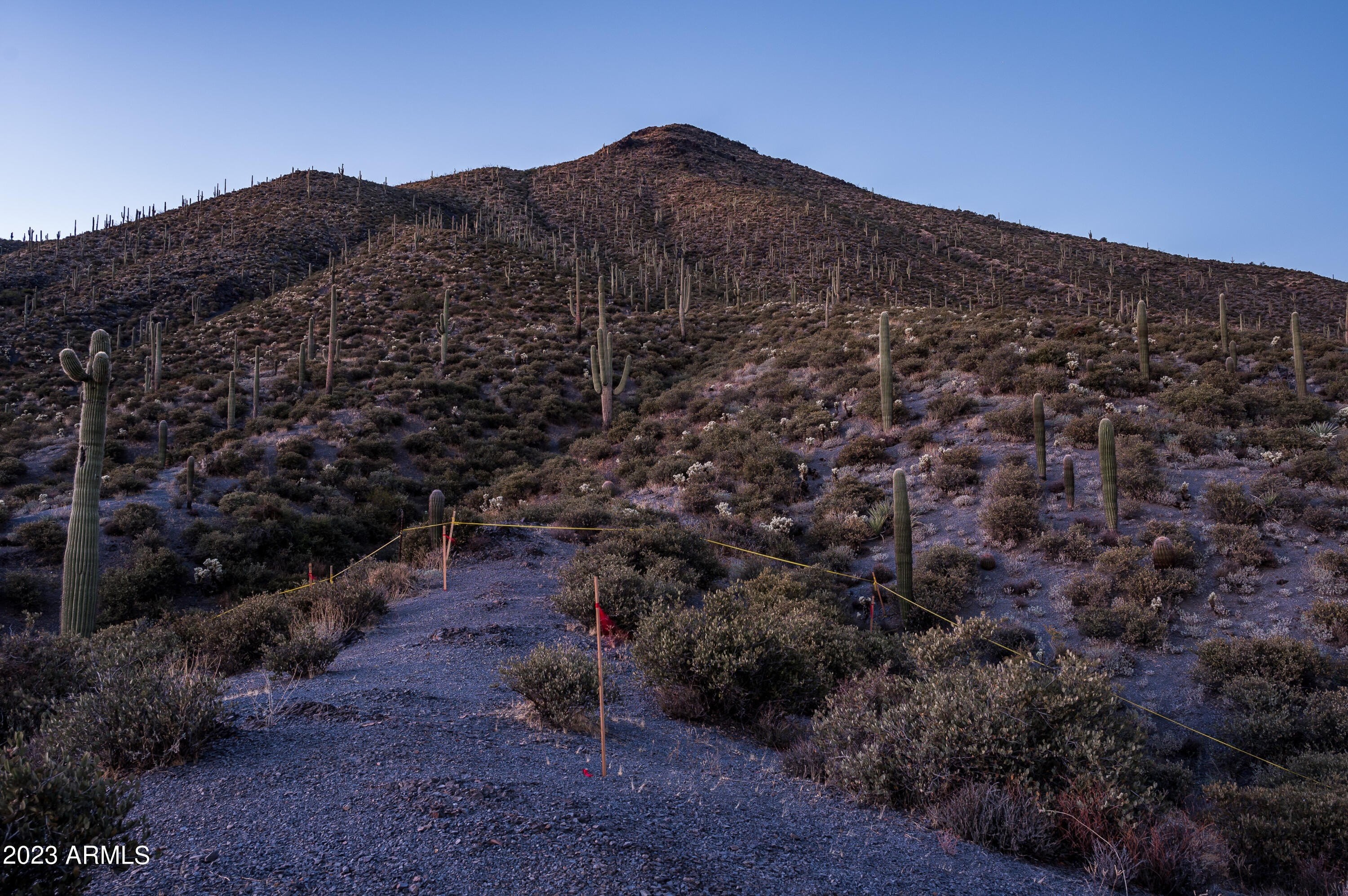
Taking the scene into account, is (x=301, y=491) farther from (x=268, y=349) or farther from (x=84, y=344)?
(x=84, y=344)

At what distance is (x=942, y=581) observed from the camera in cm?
1194

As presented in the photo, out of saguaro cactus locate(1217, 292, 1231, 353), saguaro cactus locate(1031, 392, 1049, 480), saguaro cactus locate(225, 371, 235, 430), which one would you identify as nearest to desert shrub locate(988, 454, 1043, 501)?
saguaro cactus locate(1031, 392, 1049, 480)

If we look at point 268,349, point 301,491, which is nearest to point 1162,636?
point 301,491

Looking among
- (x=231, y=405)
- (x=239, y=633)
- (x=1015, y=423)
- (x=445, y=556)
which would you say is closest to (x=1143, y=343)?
(x=1015, y=423)

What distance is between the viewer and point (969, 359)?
21.6 metres

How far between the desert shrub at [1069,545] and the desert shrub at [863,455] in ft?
16.7

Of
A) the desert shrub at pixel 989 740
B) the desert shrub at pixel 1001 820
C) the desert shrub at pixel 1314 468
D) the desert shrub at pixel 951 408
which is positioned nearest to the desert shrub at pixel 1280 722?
the desert shrub at pixel 989 740

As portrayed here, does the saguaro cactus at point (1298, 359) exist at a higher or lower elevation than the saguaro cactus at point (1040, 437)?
higher

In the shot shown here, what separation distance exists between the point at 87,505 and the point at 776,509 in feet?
39.7

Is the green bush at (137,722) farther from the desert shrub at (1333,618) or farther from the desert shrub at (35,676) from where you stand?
the desert shrub at (1333,618)

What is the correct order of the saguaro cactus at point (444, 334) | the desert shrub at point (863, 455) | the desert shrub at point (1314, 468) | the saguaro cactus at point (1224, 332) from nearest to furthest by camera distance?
1. the desert shrub at point (1314, 468)
2. the desert shrub at point (863, 455)
3. the saguaro cactus at point (1224, 332)
4. the saguaro cactus at point (444, 334)

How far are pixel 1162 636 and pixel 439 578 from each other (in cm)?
1081

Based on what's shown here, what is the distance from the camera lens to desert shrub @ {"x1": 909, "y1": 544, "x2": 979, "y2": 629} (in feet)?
37.3

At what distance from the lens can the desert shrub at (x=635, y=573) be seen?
386 inches
